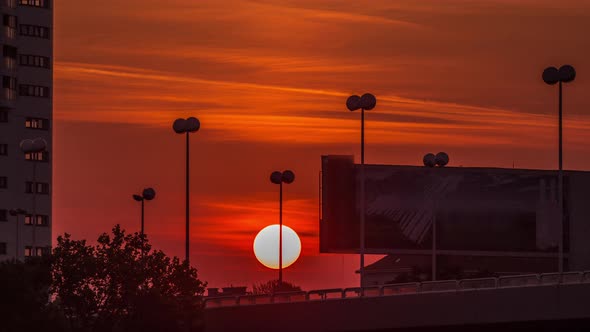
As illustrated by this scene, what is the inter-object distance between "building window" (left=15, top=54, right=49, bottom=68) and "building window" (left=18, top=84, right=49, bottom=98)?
7.92 ft

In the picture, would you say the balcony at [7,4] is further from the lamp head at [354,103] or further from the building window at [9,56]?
the lamp head at [354,103]

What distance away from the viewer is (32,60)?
196m

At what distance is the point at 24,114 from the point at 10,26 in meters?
10.8

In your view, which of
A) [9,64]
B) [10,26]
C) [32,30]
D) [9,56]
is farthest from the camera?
[32,30]

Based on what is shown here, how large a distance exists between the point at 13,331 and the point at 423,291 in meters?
18.8

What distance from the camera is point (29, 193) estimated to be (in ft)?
636

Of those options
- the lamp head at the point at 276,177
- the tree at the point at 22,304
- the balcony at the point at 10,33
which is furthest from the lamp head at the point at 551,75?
Answer: the balcony at the point at 10,33

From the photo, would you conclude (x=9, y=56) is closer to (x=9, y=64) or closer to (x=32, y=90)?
(x=9, y=64)

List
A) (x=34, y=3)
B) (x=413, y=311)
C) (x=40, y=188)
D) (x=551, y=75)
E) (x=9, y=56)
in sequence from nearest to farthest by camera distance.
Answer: (x=551, y=75)
(x=413, y=311)
(x=9, y=56)
(x=34, y=3)
(x=40, y=188)

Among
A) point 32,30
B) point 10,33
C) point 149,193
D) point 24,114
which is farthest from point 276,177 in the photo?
point 32,30

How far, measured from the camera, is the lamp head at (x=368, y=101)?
80.3m

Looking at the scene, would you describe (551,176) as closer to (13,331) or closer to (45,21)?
(45,21)

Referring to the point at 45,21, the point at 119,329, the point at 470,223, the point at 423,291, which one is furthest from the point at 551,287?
the point at 45,21

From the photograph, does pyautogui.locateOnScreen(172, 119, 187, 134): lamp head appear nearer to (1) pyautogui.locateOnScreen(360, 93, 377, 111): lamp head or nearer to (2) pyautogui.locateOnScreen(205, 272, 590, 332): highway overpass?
(1) pyautogui.locateOnScreen(360, 93, 377, 111): lamp head
